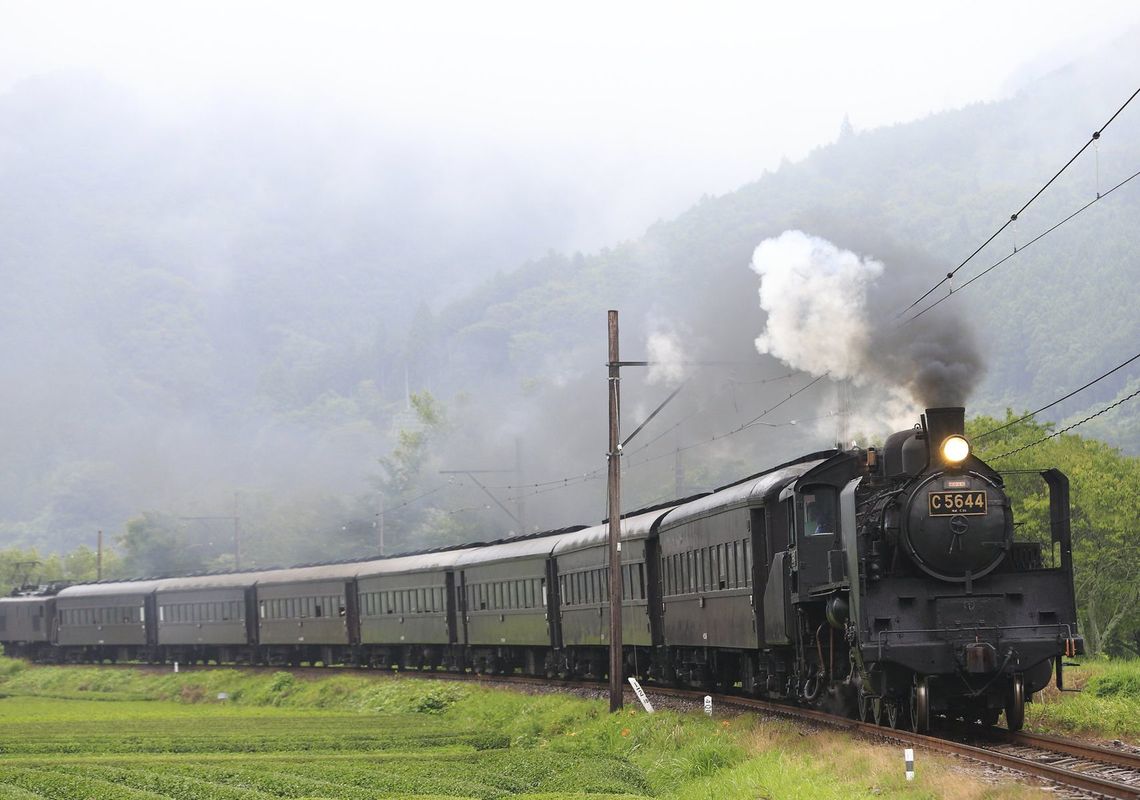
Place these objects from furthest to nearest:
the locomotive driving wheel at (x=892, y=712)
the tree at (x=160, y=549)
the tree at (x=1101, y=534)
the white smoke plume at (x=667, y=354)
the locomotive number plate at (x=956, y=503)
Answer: the tree at (x=160, y=549) < the tree at (x=1101, y=534) < the white smoke plume at (x=667, y=354) < the locomotive driving wheel at (x=892, y=712) < the locomotive number plate at (x=956, y=503)

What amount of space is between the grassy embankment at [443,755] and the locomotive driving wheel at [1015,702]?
6.62 feet

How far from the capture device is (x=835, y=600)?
A: 17422mm

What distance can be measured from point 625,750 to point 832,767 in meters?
7.80

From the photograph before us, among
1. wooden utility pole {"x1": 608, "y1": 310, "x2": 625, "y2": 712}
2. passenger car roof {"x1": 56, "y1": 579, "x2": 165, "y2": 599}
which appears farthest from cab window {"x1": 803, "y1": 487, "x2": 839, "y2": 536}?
passenger car roof {"x1": 56, "y1": 579, "x2": 165, "y2": 599}

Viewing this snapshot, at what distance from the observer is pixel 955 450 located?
16.9 m

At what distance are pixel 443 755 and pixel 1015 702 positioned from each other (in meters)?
9.92

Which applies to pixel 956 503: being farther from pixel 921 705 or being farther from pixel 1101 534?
pixel 1101 534

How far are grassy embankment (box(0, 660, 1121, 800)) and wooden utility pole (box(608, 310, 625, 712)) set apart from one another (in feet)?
2.46

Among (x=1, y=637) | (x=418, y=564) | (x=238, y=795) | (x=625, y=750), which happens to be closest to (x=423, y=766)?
(x=625, y=750)

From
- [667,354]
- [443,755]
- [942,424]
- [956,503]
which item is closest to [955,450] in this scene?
[942,424]

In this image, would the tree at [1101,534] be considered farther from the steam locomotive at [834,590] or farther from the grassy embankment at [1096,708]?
the grassy embankment at [1096,708]

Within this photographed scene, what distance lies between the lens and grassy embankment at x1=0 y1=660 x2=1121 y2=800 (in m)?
15.9

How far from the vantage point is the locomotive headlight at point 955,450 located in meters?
16.9

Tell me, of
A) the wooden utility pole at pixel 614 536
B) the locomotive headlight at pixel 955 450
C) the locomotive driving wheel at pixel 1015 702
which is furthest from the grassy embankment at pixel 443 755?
the locomotive headlight at pixel 955 450
